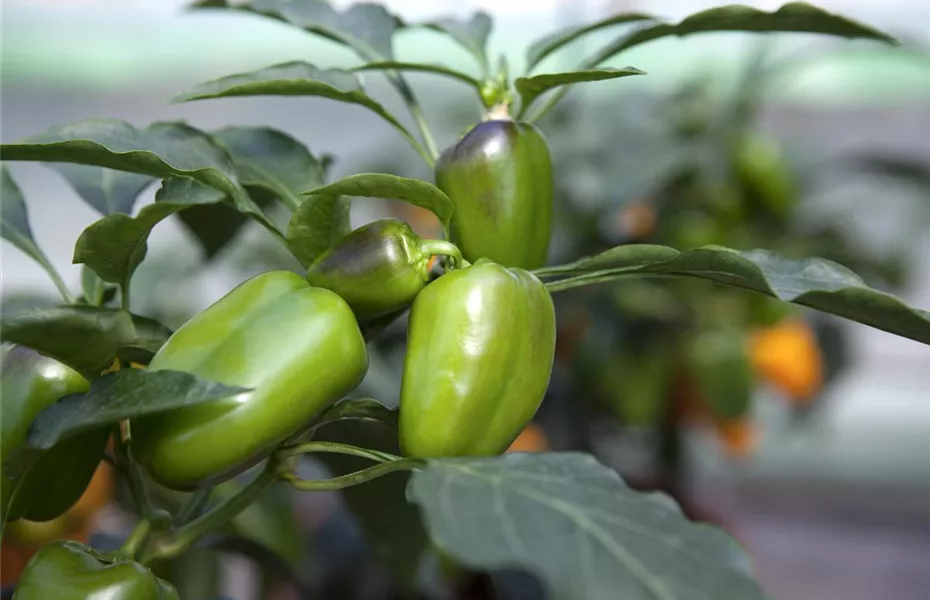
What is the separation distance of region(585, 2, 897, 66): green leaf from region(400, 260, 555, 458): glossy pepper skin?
0.55ft

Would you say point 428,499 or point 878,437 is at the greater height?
point 428,499

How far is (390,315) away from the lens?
1.38 feet

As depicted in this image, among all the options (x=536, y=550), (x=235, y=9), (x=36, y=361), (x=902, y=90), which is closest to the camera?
(x=536, y=550)

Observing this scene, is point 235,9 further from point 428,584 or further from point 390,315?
point 428,584

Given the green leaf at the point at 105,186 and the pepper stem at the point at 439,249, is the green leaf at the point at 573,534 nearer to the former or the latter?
the pepper stem at the point at 439,249

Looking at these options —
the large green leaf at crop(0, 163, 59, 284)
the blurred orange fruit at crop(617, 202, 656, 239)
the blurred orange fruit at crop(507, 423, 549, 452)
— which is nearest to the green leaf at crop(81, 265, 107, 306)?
the large green leaf at crop(0, 163, 59, 284)

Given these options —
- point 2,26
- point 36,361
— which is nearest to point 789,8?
point 36,361

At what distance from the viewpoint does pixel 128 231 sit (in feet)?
1.25

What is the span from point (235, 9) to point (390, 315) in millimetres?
238

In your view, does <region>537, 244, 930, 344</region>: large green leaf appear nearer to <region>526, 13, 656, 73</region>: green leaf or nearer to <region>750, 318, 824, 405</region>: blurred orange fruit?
<region>526, 13, 656, 73</region>: green leaf

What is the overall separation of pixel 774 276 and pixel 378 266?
16cm

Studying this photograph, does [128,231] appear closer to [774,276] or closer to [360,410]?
[360,410]

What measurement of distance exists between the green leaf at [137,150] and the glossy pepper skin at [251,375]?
0.05 meters

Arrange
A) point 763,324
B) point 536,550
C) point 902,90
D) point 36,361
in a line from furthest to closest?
point 902,90 → point 763,324 → point 36,361 → point 536,550
